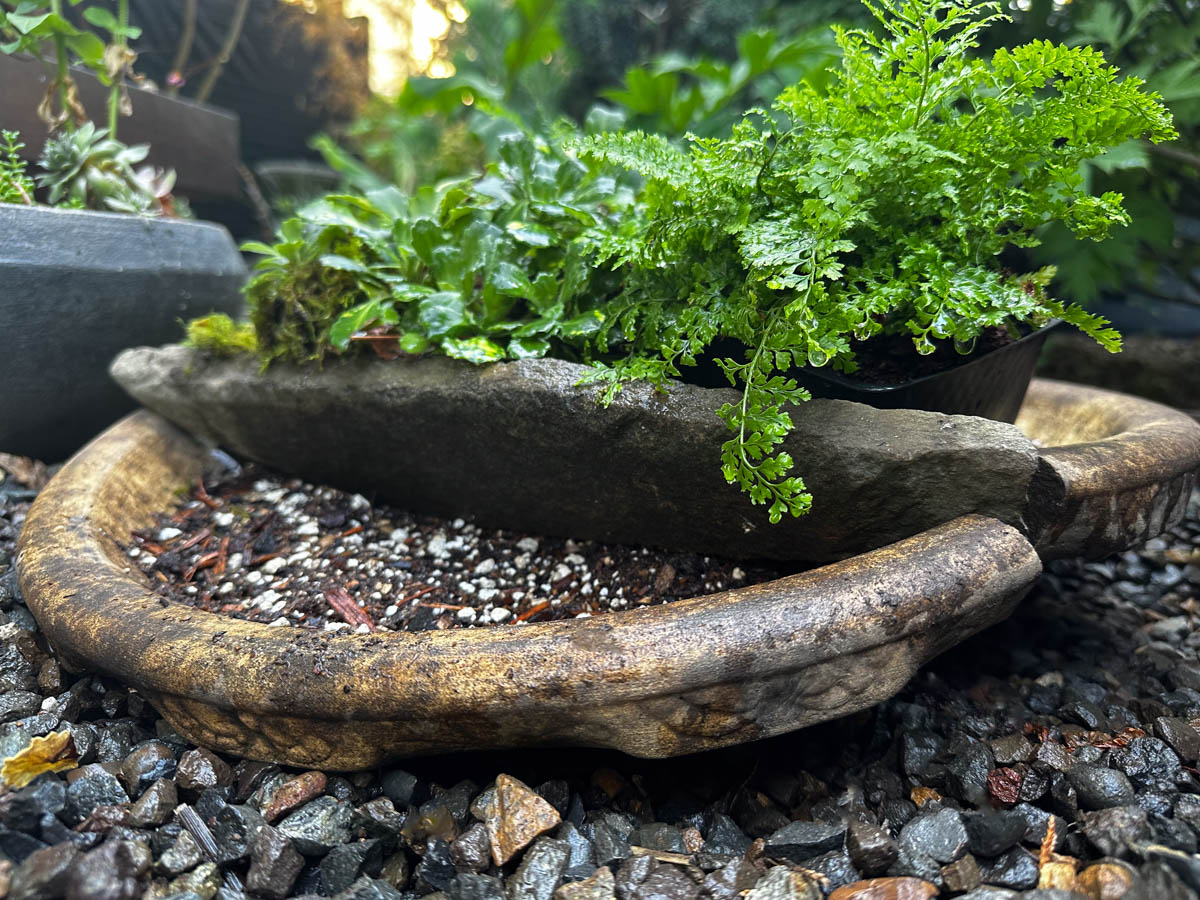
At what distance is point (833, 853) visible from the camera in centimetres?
119

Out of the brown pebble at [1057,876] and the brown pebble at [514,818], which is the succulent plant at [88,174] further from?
the brown pebble at [1057,876]

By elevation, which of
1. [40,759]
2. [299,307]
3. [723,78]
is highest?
[723,78]

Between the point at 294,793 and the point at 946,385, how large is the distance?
61.4 inches

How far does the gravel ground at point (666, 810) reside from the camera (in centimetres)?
112

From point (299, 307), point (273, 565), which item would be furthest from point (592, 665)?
point (299, 307)

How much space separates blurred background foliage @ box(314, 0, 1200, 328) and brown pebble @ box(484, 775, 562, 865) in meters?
1.44

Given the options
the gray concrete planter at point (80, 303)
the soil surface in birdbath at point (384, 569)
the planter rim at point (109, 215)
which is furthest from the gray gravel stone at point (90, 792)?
the planter rim at point (109, 215)

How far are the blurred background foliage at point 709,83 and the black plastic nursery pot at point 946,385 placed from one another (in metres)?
0.66

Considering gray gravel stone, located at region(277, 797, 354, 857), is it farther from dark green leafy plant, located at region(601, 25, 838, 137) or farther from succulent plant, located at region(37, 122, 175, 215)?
dark green leafy plant, located at region(601, 25, 838, 137)

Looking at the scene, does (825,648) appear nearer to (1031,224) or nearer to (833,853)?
(833,853)

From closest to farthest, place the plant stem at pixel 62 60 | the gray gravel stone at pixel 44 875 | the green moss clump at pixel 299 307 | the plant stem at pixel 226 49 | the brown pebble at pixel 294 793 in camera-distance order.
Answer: the gray gravel stone at pixel 44 875 → the brown pebble at pixel 294 793 → the green moss clump at pixel 299 307 → the plant stem at pixel 62 60 → the plant stem at pixel 226 49

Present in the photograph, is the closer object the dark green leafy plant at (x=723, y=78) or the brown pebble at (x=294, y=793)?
the brown pebble at (x=294, y=793)

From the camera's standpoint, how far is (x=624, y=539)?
1.79m

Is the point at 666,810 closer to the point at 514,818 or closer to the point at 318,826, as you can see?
the point at 514,818
